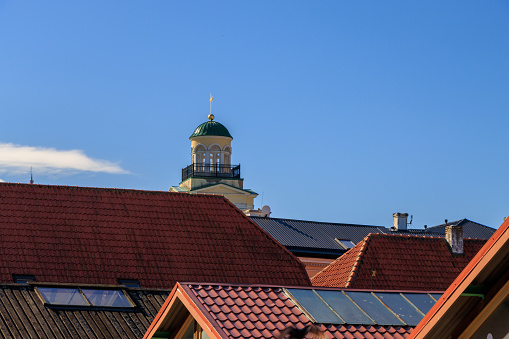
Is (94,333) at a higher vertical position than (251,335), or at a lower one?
higher

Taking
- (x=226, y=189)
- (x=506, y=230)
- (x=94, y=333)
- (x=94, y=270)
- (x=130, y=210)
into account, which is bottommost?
(x=506, y=230)

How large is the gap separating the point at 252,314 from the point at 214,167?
88555mm

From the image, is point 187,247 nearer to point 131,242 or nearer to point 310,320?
point 131,242

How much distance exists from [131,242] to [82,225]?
172cm

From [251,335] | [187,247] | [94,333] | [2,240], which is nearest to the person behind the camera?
[251,335]

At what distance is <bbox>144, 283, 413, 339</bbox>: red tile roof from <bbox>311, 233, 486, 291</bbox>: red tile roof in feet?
65.4

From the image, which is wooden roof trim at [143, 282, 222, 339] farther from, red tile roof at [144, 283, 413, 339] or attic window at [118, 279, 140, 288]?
attic window at [118, 279, 140, 288]

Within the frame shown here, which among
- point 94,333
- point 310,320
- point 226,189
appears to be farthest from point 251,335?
point 226,189

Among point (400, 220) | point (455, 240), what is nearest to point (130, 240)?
point (455, 240)

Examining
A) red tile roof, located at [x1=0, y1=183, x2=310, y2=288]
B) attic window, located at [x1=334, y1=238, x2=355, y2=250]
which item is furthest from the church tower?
red tile roof, located at [x1=0, y1=183, x2=310, y2=288]

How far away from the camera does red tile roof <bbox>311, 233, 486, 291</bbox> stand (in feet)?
120

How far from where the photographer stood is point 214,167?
103m

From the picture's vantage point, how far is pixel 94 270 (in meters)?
32.0

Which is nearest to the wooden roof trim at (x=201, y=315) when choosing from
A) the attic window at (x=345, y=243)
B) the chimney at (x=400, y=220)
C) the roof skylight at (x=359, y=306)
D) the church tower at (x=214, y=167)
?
the roof skylight at (x=359, y=306)
